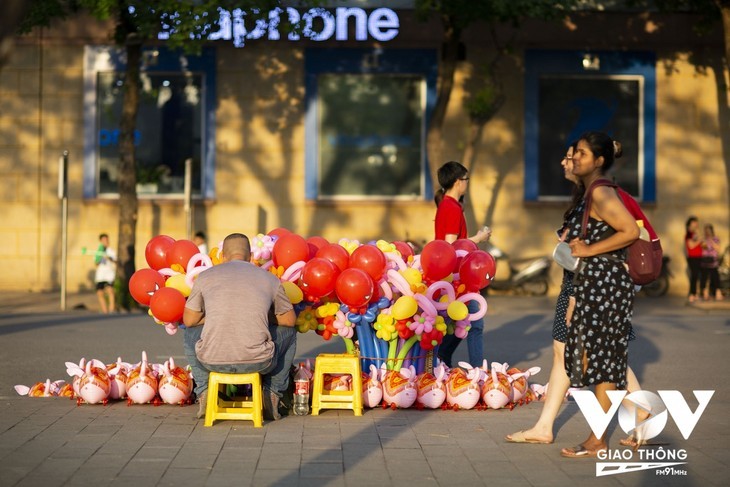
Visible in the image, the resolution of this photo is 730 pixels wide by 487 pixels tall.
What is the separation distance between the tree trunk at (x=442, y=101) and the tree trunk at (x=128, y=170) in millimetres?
5381

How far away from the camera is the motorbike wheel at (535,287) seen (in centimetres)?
2536

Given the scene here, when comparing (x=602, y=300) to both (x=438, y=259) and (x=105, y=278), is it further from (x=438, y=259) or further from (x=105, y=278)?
(x=105, y=278)

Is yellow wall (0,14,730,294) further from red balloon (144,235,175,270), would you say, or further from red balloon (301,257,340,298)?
red balloon (301,257,340,298)

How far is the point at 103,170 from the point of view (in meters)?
26.0

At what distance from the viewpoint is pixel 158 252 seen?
34.0 feet

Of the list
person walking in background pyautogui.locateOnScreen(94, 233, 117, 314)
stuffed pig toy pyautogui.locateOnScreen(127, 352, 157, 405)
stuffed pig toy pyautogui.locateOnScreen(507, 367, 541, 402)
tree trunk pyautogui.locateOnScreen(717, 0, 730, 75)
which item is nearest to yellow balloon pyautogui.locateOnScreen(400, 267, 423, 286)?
stuffed pig toy pyautogui.locateOnScreen(507, 367, 541, 402)

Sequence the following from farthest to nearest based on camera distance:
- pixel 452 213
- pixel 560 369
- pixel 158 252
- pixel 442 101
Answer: pixel 442 101
pixel 452 213
pixel 158 252
pixel 560 369

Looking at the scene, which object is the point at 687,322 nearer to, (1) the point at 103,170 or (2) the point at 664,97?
(2) the point at 664,97

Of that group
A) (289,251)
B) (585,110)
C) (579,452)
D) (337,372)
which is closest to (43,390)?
(289,251)

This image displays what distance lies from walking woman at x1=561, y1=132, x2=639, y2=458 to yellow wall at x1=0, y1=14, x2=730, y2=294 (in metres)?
17.8

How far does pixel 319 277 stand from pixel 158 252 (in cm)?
150

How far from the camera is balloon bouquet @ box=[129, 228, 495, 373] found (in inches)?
382

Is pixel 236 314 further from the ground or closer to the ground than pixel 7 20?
closer to the ground

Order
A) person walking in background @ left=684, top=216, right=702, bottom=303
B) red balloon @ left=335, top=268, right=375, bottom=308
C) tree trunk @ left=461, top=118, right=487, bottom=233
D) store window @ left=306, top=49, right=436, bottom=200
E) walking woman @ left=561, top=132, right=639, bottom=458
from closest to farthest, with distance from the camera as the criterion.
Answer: walking woman @ left=561, top=132, right=639, bottom=458
red balloon @ left=335, top=268, right=375, bottom=308
person walking in background @ left=684, top=216, right=702, bottom=303
tree trunk @ left=461, top=118, right=487, bottom=233
store window @ left=306, top=49, right=436, bottom=200
